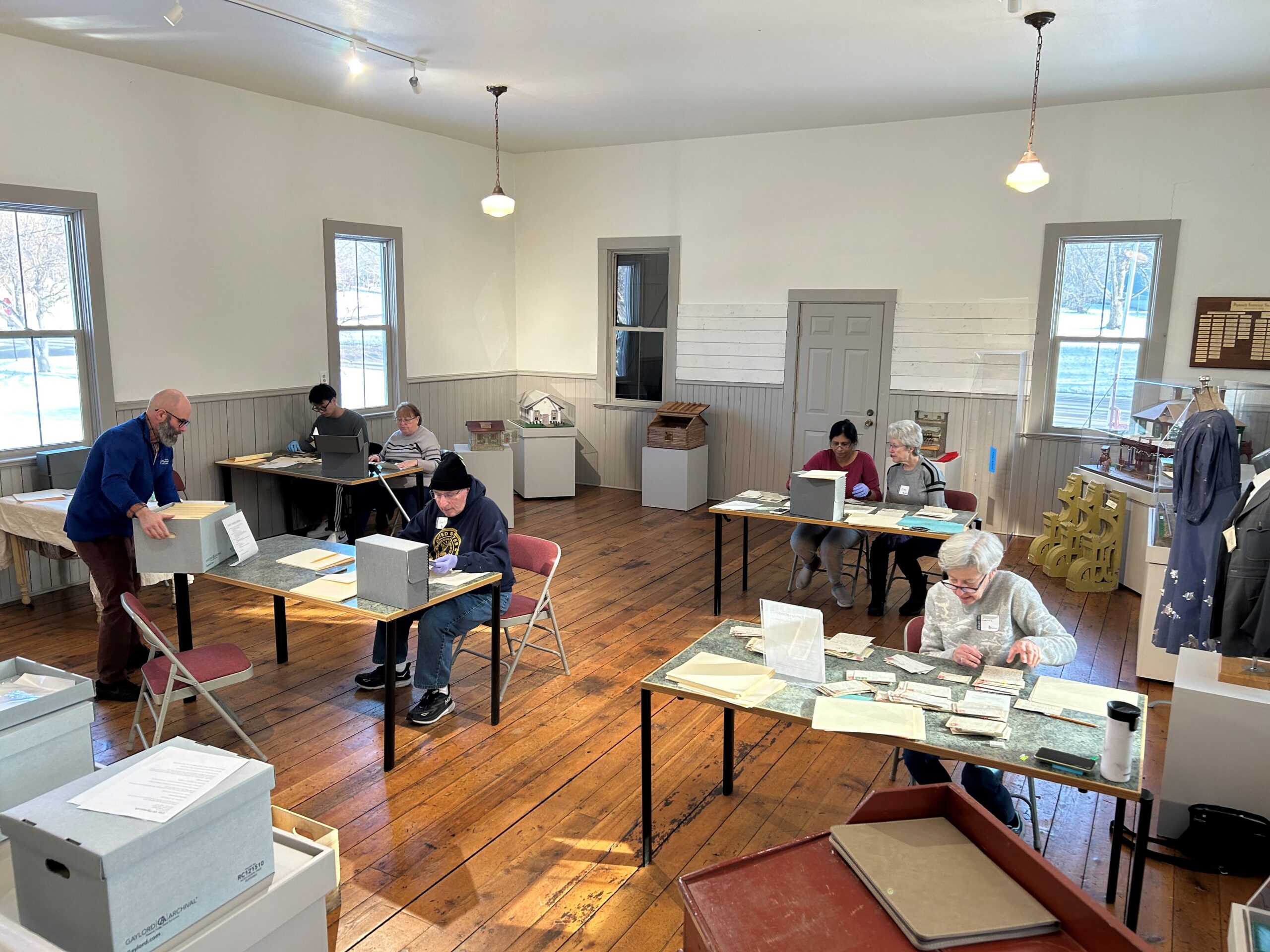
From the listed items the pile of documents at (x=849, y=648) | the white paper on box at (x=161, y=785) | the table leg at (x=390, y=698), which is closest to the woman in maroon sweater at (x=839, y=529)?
the pile of documents at (x=849, y=648)

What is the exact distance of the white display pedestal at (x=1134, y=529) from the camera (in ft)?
21.1

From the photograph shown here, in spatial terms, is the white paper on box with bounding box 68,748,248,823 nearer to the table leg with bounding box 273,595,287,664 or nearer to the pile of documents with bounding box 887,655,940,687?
the pile of documents with bounding box 887,655,940,687

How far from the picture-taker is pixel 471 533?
4.44m

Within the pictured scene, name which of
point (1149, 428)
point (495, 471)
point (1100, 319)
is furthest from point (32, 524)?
point (1100, 319)

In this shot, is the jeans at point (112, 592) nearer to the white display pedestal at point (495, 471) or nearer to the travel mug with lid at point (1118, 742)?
the white display pedestal at point (495, 471)

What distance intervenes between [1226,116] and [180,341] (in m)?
8.38

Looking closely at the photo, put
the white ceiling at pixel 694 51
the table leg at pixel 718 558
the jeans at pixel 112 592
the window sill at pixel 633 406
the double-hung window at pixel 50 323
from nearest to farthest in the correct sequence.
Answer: the jeans at pixel 112 592 < the white ceiling at pixel 694 51 < the table leg at pixel 718 558 < the double-hung window at pixel 50 323 < the window sill at pixel 633 406

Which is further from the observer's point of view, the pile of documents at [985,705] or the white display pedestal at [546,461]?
the white display pedestal at [546,461]

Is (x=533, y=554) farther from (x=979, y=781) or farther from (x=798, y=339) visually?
(x=798, y=339)

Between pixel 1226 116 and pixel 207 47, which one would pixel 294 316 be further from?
pixel 1226 116

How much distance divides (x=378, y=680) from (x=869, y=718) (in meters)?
2.96

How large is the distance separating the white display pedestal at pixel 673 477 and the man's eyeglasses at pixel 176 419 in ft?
17.6

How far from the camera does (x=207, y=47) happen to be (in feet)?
19.3

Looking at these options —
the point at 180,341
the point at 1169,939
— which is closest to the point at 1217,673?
the point at 1169,939
